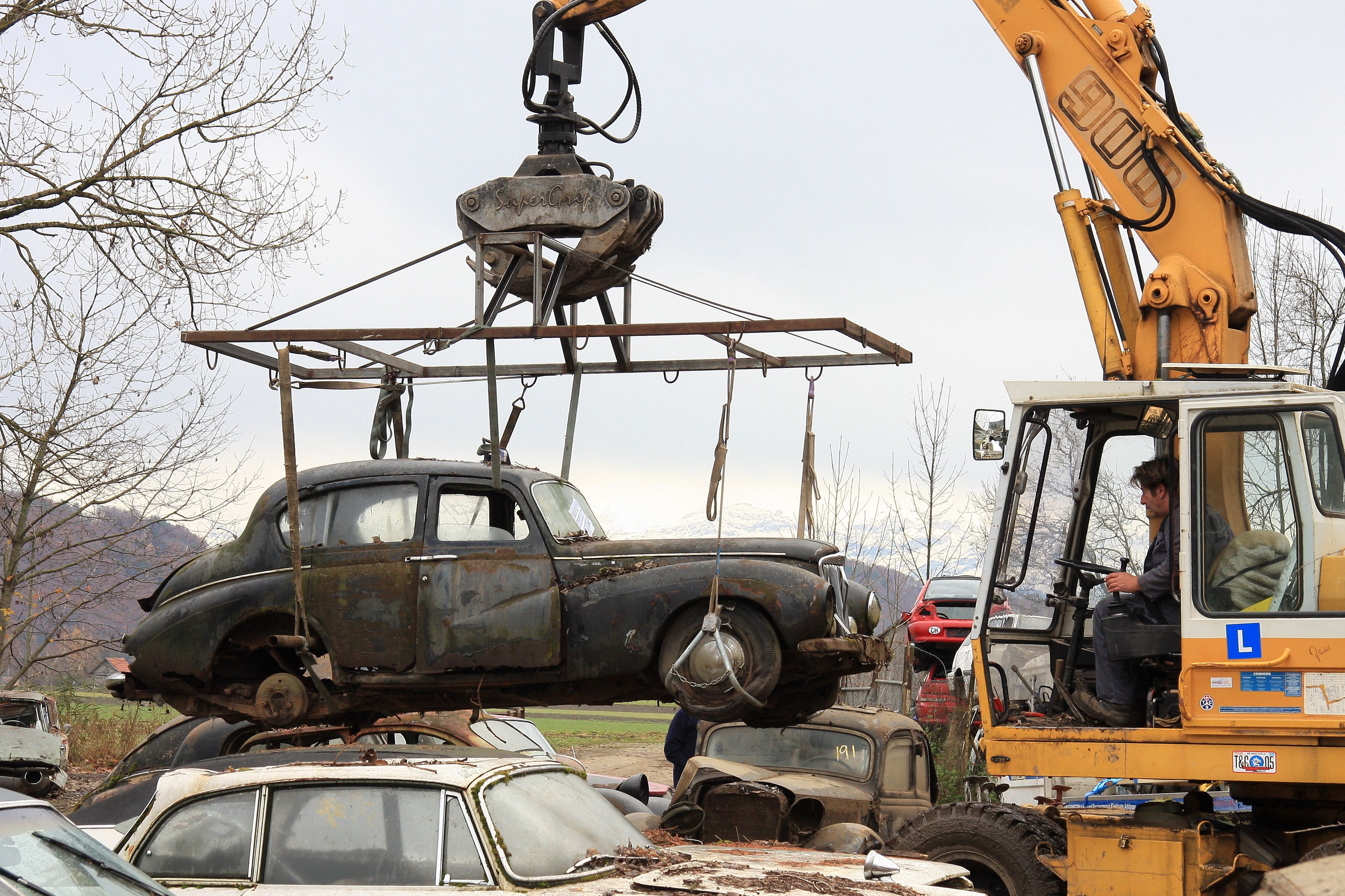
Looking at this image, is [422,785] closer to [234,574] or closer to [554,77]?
[234,574]

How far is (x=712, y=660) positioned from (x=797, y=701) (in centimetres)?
87

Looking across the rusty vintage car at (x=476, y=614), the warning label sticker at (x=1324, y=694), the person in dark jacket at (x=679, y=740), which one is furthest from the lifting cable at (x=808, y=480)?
the person in dark jacket at (x=679, y=740)

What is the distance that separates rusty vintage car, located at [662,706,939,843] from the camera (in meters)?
9.16

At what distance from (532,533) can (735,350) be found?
170 centimetres

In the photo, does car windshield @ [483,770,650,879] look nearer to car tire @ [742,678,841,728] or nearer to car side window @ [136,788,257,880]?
car side window @ [136,788,257,880]

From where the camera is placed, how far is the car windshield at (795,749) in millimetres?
10695

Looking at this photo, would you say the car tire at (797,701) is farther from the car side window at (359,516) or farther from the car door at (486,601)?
the car side window at (359,516)

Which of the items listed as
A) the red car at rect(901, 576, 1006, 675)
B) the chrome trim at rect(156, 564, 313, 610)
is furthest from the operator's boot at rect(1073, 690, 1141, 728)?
the red car at rect(901, 576, 1006, 675)

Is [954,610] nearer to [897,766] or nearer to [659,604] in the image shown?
[897,766]

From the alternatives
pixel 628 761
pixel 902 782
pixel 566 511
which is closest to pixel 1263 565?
pixel 566 511

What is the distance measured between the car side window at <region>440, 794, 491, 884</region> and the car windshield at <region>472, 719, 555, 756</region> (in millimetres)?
4954

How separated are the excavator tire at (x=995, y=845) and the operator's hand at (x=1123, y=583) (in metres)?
1.51

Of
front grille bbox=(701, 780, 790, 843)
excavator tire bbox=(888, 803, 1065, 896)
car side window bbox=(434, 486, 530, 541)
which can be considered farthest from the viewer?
front grille bbox=(701, 780, 790, 843)

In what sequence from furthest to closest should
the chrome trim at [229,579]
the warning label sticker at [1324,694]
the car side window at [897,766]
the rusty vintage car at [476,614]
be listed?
the car side window at [897,766] → the chrome trim at [229,579] → the rusty vintage car at [476,614] → the warning label sticker at [1324,694]
